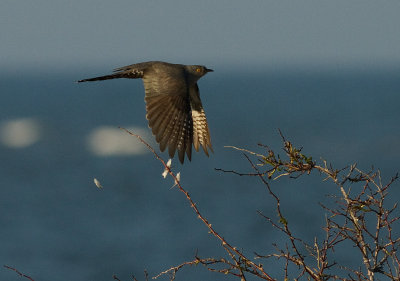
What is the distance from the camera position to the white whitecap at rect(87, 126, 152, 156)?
10725cm

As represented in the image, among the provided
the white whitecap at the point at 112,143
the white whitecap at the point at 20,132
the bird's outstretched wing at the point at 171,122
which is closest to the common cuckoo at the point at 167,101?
the bird's outstretched wing at the point at 171,122

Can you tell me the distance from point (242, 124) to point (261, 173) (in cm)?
11811

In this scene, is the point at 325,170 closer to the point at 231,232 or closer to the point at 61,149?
the point at 231,232

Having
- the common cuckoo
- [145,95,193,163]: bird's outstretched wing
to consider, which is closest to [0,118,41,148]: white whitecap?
the common cuckoo

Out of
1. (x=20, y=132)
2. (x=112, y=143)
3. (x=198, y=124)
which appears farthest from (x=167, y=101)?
(x=20, y=132)

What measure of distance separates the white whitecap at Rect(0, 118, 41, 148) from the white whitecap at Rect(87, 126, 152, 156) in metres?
9.81

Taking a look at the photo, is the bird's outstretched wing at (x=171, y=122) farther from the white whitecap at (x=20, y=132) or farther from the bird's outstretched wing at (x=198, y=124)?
the white whitecap at (x=20, y=132)

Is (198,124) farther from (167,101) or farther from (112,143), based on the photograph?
(112,143)

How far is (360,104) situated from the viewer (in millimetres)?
148750

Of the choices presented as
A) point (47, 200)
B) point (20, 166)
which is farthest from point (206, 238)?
point (20, 166)

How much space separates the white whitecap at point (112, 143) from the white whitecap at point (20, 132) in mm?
9807

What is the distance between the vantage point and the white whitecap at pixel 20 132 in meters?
118

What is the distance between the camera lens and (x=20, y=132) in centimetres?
12419

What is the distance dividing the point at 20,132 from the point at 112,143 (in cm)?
1983
